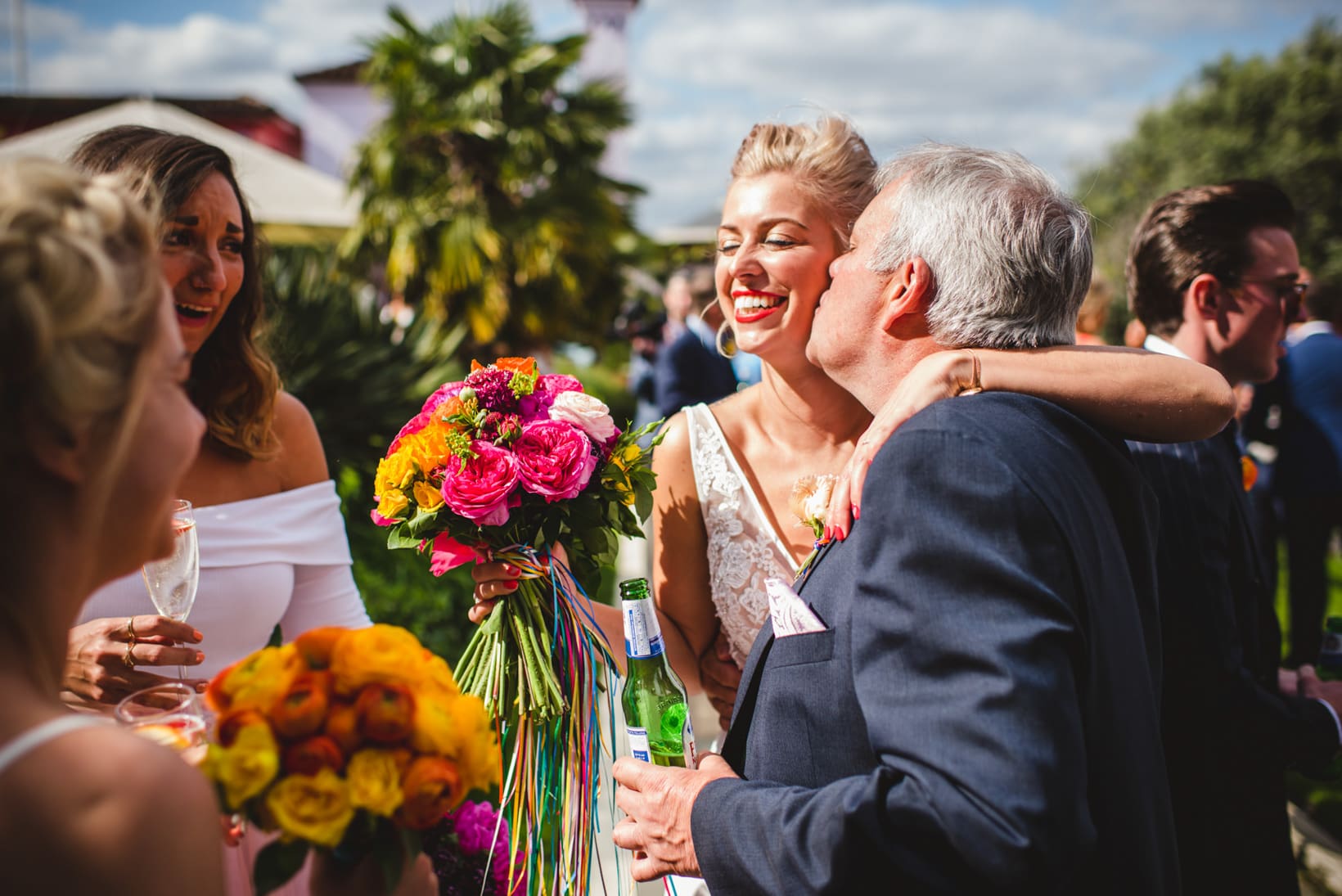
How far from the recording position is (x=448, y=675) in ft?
4.08

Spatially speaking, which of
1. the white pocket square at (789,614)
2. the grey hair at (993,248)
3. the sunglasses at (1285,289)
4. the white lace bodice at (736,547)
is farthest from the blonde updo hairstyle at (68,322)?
the sunglasses at (1285,289)

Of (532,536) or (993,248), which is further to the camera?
(532,536)

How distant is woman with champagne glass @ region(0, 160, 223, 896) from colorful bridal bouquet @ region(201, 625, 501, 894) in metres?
0.10

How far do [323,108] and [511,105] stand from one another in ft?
102

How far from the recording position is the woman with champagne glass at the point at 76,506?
0.90 m

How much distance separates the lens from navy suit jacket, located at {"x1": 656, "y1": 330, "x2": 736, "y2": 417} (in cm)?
764

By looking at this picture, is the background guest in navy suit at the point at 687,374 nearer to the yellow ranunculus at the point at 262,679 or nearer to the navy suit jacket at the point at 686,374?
the navy suit jacket at the point at 686,374

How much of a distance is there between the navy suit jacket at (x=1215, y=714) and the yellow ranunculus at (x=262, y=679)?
6.85ft

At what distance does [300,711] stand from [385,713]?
10 centimetres

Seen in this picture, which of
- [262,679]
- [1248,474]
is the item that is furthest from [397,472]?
[1248,474]

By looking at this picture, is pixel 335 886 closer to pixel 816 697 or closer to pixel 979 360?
pixel 816 697

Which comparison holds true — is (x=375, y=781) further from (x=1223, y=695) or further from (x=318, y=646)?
(x=1223, y=695)

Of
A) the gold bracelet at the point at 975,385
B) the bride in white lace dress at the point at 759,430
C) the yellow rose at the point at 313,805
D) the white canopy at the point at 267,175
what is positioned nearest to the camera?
the yellow rose at the point at 313,805

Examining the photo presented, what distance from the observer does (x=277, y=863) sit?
42.9 inches
